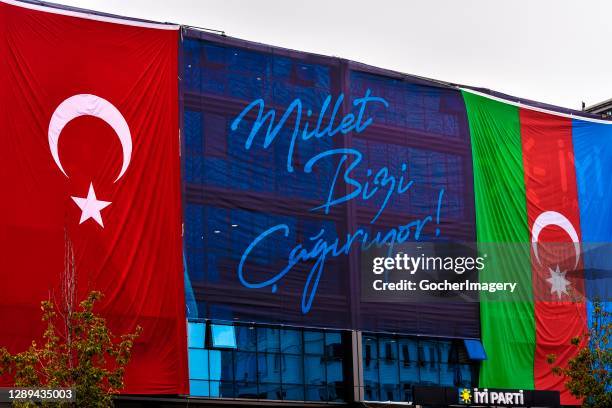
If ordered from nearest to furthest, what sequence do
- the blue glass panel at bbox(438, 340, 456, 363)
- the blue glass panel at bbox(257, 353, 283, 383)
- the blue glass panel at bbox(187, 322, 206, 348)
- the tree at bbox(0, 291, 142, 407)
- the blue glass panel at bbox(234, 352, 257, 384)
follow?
the tree at bbox(0, 291, 142, 407) < the blue glass panel at bbox(187, 322, 206, 348) < the blue glass panel at bbox(234, 352, 257, 384) < the blue glass panel at bbox(257, 353, 283, 383) < the blue glass panel at bbox(438, 340, 456, 363)

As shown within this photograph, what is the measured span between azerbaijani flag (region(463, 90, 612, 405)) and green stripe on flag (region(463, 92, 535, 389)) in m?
0.06

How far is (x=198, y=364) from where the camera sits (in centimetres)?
6175

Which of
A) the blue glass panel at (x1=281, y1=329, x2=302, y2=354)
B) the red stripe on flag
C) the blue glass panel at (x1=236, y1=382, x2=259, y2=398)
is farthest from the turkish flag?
the red stripe on flag

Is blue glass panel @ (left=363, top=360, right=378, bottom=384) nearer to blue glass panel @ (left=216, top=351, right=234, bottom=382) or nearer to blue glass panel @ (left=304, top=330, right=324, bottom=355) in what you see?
blue glass panel @ (left=304, top=330, right=324, bottom=355)

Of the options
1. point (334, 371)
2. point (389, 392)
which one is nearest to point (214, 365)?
point (334, 371)

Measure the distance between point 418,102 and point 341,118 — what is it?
21.0ft

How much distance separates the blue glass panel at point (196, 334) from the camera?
2420 inches

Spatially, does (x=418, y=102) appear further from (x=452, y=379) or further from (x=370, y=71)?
(x=452, y=379)

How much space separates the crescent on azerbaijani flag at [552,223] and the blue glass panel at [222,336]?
74.1 ft

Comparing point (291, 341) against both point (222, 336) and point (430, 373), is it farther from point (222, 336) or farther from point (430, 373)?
point (430, 373)

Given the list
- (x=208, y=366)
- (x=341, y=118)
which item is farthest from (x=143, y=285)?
(x=341, y=118)

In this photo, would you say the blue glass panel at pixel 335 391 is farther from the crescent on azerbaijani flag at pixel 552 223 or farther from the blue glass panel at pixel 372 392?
the crescent on azerbaijani flag at pixel 552 223

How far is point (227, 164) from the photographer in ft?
212

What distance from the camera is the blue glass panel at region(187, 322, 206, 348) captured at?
202 feet
